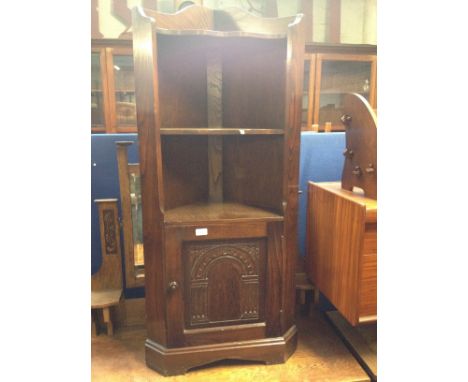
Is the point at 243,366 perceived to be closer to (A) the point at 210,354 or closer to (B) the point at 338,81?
(A) the point at 210,354

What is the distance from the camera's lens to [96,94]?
11.1 feet

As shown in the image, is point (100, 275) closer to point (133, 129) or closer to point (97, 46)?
point (133, 129)

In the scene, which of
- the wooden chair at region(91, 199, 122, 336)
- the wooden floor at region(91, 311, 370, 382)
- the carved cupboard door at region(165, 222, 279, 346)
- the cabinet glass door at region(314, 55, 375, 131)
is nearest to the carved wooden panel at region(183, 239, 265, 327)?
the carved cupboard door at region(165, 222, 279, 346)

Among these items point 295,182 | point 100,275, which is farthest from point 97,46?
point 295,182

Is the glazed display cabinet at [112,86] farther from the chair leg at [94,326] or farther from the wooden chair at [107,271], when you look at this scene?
the chair leg at [94,326]

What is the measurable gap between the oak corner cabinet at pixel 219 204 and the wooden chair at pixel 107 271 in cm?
26

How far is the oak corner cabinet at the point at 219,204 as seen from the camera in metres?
1.17

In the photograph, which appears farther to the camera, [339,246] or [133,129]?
[133,129]

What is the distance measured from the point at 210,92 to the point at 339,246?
783 mm

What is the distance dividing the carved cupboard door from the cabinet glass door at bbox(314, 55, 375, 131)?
262 centimetres

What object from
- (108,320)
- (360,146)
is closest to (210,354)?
(108,320)

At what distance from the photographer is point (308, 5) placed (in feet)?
12.4

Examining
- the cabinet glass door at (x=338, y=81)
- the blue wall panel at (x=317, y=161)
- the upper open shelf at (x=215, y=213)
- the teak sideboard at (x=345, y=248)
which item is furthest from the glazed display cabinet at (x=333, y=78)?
the upper open shelf at (x=215, y=213)

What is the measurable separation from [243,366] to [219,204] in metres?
0.62
